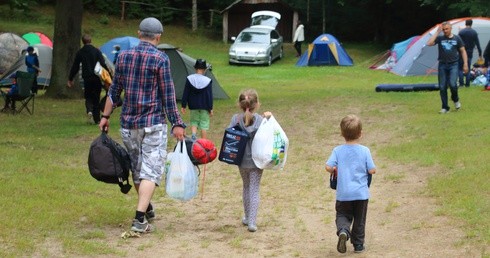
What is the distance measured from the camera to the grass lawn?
27.7ft

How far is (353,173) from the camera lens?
25.0 ft

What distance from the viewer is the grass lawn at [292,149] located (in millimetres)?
8445

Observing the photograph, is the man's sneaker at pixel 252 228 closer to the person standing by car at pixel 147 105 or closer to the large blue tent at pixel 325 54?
the person standing by car at pixel 147 105

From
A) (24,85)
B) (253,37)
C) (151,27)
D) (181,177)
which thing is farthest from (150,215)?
(253,37)

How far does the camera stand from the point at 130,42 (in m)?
31.9

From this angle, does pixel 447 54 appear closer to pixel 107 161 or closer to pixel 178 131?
pixel 178 131

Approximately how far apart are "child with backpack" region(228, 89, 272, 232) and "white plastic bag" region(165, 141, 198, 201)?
615 mm

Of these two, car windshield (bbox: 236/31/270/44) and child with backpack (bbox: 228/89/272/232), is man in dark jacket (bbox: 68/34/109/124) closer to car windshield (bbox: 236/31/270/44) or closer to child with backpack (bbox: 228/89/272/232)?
child with backpack (bbox: 228/89/272/232)

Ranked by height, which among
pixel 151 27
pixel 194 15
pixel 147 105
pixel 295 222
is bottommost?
pixel 194 15

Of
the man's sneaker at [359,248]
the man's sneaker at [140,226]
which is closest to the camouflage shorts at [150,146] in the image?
the man's sneaker at [140,226]

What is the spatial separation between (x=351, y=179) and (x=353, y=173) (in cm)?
6

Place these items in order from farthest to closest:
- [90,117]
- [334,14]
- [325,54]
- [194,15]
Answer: [194,15] → [334,14] → [325,54] → [90,117]

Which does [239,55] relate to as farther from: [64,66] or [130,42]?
[64,66]

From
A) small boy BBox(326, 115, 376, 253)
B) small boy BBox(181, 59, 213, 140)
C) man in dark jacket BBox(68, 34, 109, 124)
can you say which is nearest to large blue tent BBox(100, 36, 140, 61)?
man in dark jacket BBox(68, 34, 109, 124)
